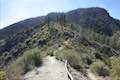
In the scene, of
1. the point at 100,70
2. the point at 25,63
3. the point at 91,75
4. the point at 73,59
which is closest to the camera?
the point at 91,75

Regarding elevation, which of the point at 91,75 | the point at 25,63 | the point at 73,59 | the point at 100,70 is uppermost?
the point at 25,63

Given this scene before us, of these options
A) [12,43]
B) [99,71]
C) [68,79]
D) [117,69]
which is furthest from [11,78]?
[12,43]

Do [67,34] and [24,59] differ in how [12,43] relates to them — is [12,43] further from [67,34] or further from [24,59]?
[24,59]

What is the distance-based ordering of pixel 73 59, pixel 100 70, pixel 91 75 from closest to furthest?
pixel 91 75
pixel 100 70
pixel 73 59

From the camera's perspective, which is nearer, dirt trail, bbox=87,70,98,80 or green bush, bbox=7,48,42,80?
green bush, bbox=7,48,42,80

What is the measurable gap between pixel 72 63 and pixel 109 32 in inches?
6443

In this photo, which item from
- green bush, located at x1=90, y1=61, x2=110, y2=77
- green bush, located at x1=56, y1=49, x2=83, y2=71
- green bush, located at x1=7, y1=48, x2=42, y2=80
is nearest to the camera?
green bush, located at x1=7, y1=48, x2=42, y2=80

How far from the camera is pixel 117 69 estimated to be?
2141 cm

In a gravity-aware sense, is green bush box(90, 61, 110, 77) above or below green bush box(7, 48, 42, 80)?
below

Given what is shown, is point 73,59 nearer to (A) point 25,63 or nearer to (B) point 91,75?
(B) point 91,75

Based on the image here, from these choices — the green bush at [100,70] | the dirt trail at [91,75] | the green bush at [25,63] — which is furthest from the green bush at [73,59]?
the green bush at [25,63]

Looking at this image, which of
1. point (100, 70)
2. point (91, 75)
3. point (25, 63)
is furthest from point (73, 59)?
point (25, 63)

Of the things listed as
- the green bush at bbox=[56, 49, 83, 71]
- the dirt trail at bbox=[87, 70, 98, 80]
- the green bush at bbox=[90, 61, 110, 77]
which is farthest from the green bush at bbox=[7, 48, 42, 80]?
the green bush at bbox=[90, 61, 110, 77]

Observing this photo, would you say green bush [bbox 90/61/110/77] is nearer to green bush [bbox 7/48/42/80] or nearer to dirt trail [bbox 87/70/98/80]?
dirt trail [bbox 87/70/98/80]
